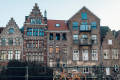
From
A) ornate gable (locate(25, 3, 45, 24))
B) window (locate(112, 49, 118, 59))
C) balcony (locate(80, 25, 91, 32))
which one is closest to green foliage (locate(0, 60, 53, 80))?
ornate gable (locate(25, 3, 45, 24))

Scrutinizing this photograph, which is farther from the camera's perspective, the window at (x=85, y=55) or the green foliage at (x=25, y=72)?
the window at (x=85, y=55)

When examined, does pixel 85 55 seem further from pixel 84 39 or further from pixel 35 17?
pixel 35 17

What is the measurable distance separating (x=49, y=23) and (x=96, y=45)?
11.6 meters

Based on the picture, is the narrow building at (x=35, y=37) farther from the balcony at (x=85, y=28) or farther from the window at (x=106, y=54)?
the window at (x=106, y=54)

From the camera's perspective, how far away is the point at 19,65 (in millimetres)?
37938

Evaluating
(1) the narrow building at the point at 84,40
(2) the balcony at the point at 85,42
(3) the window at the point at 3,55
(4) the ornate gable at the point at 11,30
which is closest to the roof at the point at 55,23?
(1) the narrow building at the point at 84,40

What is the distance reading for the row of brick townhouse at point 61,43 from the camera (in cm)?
4362

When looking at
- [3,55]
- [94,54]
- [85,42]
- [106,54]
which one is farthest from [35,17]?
[106,54]

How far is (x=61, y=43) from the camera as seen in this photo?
44.6m

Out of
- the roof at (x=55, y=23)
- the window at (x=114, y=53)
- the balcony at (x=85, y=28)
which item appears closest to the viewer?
the balcony at (x=85, y=28)

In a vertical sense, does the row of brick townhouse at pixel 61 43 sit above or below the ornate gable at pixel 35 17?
below

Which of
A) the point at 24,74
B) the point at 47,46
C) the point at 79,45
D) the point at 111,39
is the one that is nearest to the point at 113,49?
the point at 111,39

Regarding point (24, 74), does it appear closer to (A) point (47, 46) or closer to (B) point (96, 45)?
(A) point (47, 46)

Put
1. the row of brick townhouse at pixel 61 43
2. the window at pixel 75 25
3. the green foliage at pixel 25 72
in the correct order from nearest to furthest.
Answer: the green foliage at pixel 25 72
the row of brick townhouse at pixel 61 43
the window at pixel 75 25
